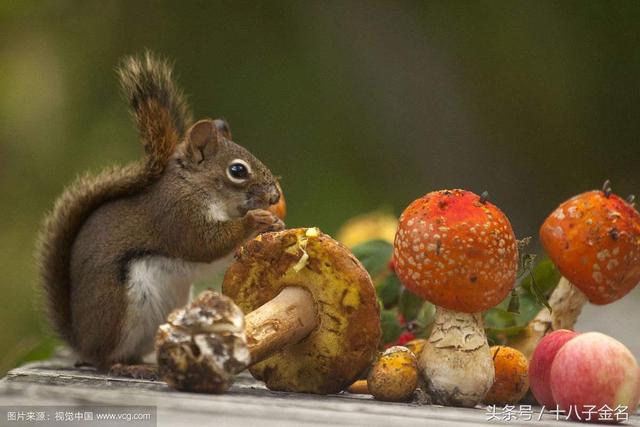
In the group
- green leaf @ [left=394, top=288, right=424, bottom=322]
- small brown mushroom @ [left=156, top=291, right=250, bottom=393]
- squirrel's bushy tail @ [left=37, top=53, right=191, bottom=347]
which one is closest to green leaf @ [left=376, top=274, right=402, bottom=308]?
green leaf @ [left=394, top=288, right=424, bottom=322]

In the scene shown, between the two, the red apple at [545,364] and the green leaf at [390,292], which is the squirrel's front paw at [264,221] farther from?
the red apple at [545,364]

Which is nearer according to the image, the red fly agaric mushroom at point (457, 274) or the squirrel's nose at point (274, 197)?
the red fly agaric mushroom at point (457, 274)

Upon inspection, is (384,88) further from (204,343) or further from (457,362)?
(204,343)

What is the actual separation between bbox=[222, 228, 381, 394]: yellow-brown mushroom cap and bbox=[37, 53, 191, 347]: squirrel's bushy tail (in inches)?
19.0

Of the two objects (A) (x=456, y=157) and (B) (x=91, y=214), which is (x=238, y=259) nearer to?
(B) (x=91, y=214)

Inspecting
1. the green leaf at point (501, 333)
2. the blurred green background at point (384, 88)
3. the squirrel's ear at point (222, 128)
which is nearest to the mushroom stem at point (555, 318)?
the green leaf at point (501, 333)

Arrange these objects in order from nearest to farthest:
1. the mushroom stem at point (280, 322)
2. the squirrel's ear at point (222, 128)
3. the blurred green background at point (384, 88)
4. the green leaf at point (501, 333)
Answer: the mushroom stem at point (280, 322)
the green leaf at point (501, 333)
the squirrel's ear at point (222, 128)
the blurred green background at point (384, 88)

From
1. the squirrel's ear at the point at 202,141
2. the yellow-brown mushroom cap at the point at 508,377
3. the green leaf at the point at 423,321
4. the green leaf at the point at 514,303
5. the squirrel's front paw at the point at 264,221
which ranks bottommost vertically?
the yellow-brown mushroom cap at the point at 508,377

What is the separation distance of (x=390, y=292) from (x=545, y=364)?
19.1 inches

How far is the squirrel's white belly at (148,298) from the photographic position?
1.87m

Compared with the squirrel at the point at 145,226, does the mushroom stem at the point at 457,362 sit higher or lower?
lower

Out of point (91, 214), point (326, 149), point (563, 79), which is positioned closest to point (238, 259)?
point (91, 214)

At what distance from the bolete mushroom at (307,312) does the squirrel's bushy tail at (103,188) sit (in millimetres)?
488

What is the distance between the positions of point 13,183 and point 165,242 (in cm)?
214
